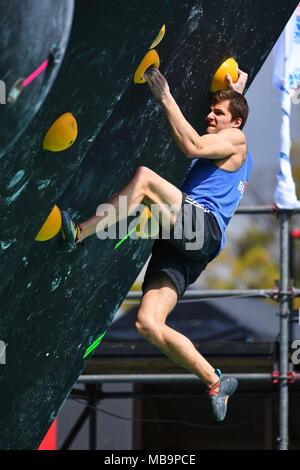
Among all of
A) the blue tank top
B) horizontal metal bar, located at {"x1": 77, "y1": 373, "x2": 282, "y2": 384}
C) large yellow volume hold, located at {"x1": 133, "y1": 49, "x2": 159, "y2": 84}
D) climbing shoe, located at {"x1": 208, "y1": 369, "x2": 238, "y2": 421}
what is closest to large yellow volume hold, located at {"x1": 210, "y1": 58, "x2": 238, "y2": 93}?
the blue tank top

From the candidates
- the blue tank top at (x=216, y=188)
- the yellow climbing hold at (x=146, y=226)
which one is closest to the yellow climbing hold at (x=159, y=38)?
the blue tank top at (x=216, y=188)

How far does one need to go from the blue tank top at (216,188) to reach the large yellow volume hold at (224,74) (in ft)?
1.17

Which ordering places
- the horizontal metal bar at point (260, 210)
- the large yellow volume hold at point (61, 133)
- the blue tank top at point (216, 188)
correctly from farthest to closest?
the horizontal metal bar at point (260, 210), the blue tank top at point (216, 188), the large yellow volume hold at point (61, 133)

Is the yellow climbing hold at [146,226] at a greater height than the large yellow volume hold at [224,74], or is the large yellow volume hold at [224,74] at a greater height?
the large yellow volume hold at [224,74]

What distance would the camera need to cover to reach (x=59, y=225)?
11.7ft

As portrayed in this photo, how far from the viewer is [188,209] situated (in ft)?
12.4

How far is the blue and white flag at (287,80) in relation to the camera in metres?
5.50

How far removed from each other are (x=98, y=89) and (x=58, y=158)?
308 mm

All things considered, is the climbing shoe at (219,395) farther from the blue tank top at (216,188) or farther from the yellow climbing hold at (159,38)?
the yellow climbing hold at (159,38)

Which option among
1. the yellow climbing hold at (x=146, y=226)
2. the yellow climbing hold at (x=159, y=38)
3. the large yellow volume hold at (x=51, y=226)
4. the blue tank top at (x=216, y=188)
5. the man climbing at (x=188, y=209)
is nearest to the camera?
the yellow climbing hold at (x=159, y=38)

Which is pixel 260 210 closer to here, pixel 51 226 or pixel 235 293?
pixel 235 293

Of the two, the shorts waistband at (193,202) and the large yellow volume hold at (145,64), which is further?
the shorts waistband at (193,202)

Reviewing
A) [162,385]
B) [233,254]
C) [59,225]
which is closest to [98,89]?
[59,225]
